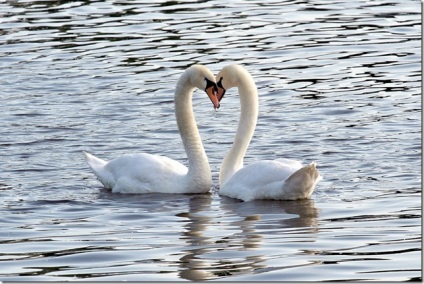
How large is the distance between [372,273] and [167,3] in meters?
15.6

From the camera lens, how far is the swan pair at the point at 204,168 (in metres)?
12.1

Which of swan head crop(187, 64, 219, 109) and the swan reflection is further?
swan head crop(187, 64, 219, 109)

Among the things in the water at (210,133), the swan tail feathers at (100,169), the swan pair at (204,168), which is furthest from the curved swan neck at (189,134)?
the swan tail feathers at (100,169)

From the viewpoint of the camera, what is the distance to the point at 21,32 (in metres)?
21.8

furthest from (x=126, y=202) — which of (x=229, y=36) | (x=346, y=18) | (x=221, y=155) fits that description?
(x=346, y=18)

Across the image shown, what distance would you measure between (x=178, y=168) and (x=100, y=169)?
2.71 feet

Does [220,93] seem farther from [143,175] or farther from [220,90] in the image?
[143,175]

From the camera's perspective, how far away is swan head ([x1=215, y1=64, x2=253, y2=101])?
507 inches

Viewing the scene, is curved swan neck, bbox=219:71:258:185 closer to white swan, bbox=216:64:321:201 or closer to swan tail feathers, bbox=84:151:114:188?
white swan, bbox=216:64:321:201

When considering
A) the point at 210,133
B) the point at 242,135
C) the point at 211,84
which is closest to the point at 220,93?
the point at 211,84

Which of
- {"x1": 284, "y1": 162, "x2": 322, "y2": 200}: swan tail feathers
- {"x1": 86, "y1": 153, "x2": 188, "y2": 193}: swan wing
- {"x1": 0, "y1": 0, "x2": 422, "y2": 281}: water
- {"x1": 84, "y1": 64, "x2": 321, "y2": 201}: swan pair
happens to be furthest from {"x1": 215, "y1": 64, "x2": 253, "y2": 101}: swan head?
{"x1": 284, "y1": 162, "x2": 322, "y2": 200}: swan tail feathers

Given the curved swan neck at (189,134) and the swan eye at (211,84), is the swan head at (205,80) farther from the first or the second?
the curved swan neck at (189,134)

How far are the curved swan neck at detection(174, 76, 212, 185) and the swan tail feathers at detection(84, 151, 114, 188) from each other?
0.85m

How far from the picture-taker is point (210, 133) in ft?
50.5
